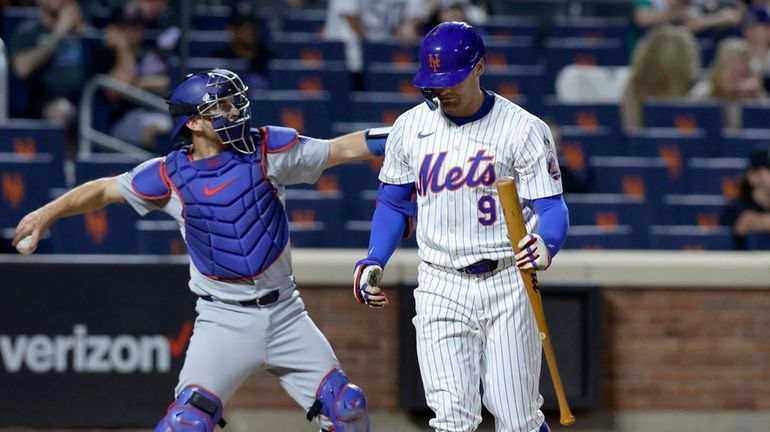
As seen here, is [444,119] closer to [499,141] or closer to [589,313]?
[499,141]

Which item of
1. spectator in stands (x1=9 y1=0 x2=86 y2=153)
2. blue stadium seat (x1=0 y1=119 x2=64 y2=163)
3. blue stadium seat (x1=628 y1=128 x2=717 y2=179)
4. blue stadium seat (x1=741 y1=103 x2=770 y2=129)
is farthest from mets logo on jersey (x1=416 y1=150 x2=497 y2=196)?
blue stadium seat (x1=741 y1=103 x2=770 y2=129)

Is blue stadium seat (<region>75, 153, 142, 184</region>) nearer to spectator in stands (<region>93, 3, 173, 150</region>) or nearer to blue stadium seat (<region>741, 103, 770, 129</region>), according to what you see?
spectator in stands (<region>93, 3, 173, 150</region>)

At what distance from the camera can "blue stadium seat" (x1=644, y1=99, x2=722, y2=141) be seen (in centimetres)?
991

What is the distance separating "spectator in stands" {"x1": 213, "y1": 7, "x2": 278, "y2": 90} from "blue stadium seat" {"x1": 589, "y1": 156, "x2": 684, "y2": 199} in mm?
2410

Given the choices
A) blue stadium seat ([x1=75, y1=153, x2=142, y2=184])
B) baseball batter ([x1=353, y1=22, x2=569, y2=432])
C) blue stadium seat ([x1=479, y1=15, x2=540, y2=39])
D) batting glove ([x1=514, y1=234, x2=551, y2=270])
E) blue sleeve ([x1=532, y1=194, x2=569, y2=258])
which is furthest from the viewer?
blue stadium seat ([x1=479, y1=15, x2=540, y2=39])

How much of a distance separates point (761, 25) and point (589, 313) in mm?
4433

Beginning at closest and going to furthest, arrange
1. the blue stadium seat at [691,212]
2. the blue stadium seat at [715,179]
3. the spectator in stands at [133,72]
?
the blue stadium seat at [691,212]
the blue stadium seat at [715,179]
the spectator in stands at [133,72]

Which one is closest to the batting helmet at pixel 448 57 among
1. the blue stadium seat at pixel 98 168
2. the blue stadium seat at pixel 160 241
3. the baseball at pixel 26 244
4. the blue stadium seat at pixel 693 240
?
the baseball at pixel 26 244

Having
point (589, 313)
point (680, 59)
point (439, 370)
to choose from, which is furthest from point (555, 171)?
point (680, 59)

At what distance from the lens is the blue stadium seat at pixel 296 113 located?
9.23m

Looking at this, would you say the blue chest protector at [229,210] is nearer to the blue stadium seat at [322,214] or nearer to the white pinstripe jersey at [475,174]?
the white pinstripe jersey at [475,174]

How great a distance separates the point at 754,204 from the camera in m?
8.80

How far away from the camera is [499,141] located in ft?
17.1

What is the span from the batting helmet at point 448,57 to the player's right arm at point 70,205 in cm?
141
